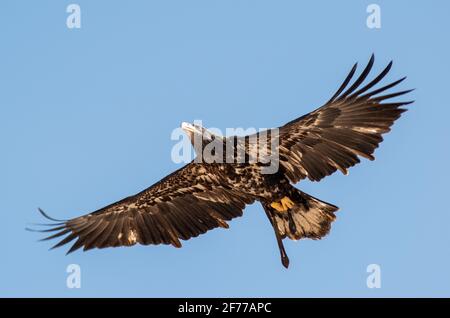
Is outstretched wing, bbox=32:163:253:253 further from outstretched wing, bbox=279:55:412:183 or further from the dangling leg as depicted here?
outstretched wing, bbox=279:55:412:183

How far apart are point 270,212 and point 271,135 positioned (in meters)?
1.88

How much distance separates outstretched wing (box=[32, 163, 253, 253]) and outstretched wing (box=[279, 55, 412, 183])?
158 cm

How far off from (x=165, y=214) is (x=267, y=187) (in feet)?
8.25

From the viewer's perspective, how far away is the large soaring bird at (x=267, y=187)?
60.7 feet

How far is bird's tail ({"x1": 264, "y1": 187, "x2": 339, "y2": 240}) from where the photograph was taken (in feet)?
63.7

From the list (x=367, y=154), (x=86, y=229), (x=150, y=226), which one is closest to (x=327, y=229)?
(x=367, y=154)

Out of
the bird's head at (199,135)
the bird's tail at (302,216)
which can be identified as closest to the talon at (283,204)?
the bird's tail at (302,216)

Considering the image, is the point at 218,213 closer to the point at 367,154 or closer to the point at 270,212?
the point at 270,212

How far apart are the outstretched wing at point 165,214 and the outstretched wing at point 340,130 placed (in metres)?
→ 1.58

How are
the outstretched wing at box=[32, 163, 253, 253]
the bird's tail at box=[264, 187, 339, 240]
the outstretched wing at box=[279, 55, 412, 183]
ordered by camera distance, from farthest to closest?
1. the outstretched wing at box=[32, 163, 253, 253]
2. the bird's tail at box=[264, 187, 339, 240]
3. the outstretched wing at box=[279, 55, 412, 183]

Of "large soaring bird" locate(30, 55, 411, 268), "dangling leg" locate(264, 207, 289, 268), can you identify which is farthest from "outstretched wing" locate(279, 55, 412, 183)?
"dangling leg" locate(264, 207, 289, 268)

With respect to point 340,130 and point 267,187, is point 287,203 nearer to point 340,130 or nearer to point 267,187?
point 267,187

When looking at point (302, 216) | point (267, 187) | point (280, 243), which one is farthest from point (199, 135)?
point (280, 243)
